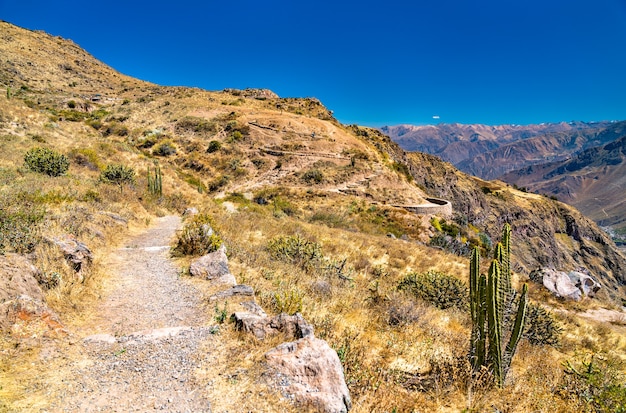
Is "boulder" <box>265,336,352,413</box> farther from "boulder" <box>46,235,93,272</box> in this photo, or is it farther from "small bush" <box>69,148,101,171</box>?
"small bush" <box>69,148,101,171</box>

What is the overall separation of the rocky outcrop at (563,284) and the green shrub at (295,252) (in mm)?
11704

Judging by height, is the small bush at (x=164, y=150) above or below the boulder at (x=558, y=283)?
above

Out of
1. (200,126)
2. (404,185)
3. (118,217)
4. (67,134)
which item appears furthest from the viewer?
(200,126)

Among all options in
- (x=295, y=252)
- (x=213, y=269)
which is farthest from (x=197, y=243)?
(x=295, y=252)

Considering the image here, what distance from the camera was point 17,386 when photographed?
3199 mm

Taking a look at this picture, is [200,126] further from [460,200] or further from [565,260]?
[565,260]

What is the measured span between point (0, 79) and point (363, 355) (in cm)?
6592

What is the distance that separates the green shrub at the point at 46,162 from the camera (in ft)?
46.8

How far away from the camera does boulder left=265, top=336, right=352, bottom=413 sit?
132 inches

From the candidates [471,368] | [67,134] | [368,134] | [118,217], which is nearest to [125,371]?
[471,368]

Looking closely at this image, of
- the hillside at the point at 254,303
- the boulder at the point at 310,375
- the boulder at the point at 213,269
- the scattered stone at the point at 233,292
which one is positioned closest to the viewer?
the boulder at the point at 310,375

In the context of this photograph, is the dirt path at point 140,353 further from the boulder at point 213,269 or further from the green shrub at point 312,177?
the green shrub at point 312,177

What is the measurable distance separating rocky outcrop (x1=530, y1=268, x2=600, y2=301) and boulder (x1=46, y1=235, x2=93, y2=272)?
58.8 ft

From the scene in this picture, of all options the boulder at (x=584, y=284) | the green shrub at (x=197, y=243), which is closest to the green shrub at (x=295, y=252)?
the green shrub at (x=197, y=243)
